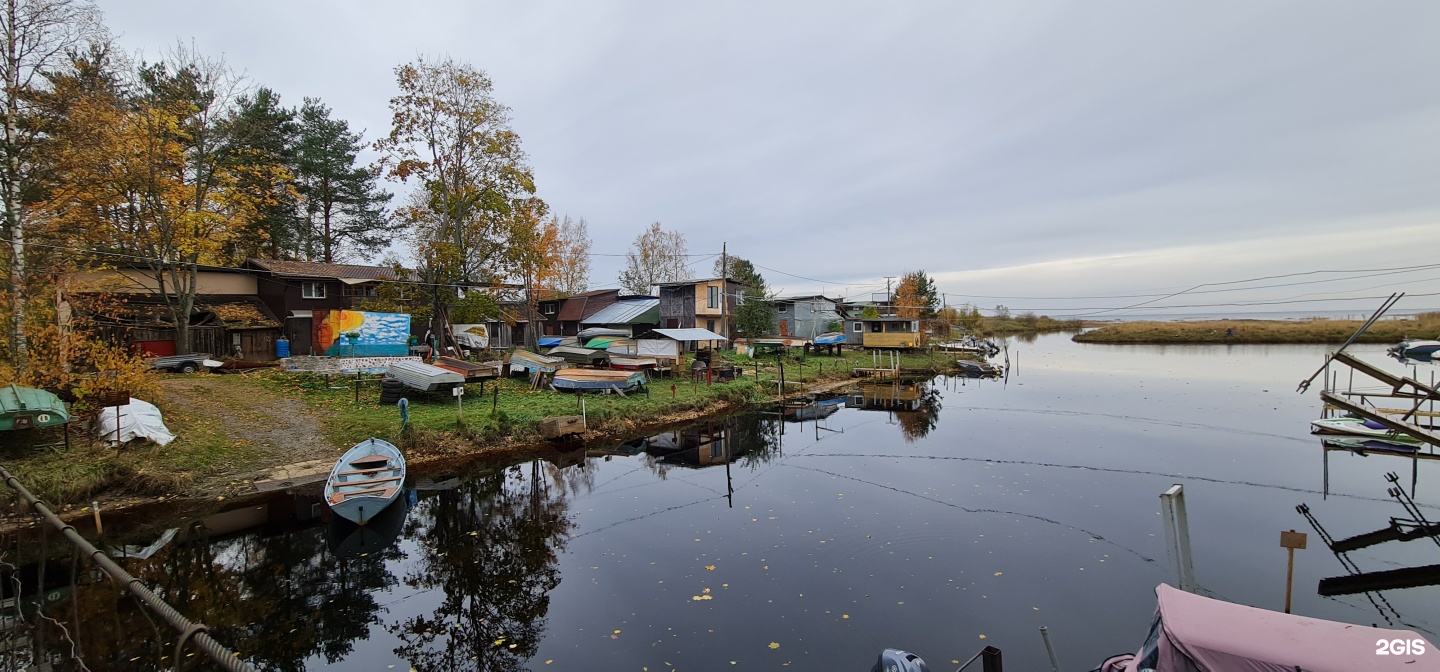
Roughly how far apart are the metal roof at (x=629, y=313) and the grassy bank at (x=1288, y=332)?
68897 mm

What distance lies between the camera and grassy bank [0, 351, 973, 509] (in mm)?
12047

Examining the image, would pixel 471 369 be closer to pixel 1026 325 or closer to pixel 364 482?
pixel 364 482

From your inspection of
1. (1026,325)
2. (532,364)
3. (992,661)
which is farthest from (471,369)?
(1026,325)

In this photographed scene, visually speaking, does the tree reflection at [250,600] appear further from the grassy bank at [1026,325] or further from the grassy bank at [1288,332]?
the grassy bank at [1026,325]

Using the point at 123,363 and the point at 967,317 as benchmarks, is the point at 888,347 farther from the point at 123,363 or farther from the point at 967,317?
the point at 123,363

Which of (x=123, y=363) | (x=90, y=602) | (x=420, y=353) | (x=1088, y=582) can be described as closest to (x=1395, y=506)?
(x=1088, y=582)

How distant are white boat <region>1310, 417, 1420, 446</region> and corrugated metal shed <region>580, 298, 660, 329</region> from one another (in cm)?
3520

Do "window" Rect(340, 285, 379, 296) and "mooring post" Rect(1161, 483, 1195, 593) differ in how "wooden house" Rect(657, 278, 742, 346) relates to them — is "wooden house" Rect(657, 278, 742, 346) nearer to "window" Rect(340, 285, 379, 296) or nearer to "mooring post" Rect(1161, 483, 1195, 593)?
"window" Rect(340, 285, 379, 296)

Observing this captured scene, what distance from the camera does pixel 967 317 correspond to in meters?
81.1

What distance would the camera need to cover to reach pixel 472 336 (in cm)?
3741

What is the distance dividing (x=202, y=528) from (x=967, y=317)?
83.9 m

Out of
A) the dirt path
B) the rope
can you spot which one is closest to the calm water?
the dirt path

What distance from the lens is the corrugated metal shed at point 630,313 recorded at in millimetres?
42031

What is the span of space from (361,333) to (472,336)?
1189 cm
